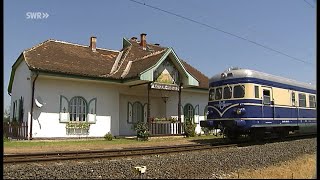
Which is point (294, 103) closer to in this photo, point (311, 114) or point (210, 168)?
point (311, 114)

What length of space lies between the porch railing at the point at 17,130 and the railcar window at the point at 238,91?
10.5 metres

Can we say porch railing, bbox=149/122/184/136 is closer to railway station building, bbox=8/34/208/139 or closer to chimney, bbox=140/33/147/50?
railway station building, bbox=8/34/208/139

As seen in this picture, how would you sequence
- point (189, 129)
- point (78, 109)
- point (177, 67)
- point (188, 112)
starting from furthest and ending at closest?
1. point (188, 112)
2. point (177, 67)
3. point (189, 129)
4. point (78, 109)

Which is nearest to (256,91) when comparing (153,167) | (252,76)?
(252,76)

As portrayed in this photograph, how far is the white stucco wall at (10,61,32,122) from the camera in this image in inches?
760

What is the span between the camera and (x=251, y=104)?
1520 cm

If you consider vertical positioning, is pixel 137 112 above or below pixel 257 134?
above

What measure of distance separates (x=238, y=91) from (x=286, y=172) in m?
7.53

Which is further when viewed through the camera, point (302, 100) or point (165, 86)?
point (165, 86)

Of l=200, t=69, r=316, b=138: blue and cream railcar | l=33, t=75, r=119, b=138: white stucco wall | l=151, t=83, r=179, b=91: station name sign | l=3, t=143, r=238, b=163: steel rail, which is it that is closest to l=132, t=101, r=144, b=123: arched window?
l=33, t=75, r=119, b=138: white stucco wall

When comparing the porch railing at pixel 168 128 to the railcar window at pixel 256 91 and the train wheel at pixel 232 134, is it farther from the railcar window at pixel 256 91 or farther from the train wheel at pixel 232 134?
the railcar window at pixel 256 91

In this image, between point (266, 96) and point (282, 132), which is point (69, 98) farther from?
point (282, 132)

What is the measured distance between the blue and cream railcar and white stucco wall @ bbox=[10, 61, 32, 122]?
30.4ft

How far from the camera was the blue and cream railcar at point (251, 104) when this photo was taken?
1523cm
